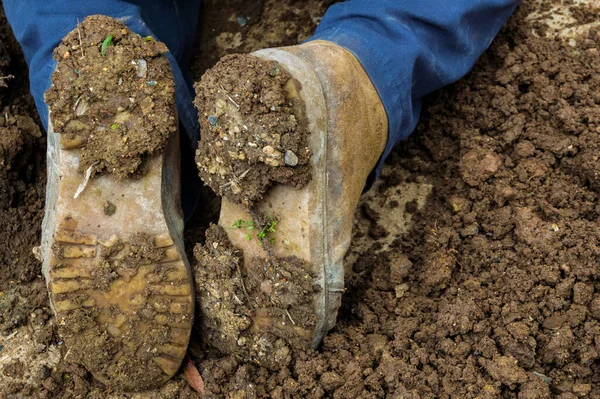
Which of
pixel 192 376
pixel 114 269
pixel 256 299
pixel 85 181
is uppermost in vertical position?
pixel 85 181

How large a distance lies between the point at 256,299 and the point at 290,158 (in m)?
0.35

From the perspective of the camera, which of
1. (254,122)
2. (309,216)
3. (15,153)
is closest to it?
(254,122)

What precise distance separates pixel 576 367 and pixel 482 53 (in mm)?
920

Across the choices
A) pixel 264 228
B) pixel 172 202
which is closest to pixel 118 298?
pixel 172 202

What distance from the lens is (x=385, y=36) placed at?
1.44 metres

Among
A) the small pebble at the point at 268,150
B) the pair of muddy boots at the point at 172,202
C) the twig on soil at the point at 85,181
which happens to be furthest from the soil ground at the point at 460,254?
the small pebble at the point at 268,150

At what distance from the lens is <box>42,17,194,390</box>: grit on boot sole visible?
1.34m

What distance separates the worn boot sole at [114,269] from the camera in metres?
1.34

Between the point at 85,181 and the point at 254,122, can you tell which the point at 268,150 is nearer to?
the point at 254,122

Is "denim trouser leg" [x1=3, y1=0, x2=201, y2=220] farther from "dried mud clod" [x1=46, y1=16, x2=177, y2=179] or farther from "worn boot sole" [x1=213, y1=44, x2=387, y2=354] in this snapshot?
"worn boot sole" [x1=213, y1=44, x2=387, y2=354]

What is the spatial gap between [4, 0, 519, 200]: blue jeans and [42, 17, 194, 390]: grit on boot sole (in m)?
0.25

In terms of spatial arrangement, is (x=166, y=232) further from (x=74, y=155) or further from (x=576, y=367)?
(x=576, y=367)

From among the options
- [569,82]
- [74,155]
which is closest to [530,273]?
[569,82]

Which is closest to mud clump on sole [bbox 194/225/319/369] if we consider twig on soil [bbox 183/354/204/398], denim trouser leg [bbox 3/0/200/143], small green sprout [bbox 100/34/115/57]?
twig on soil [bbox 183/354/204/398]
